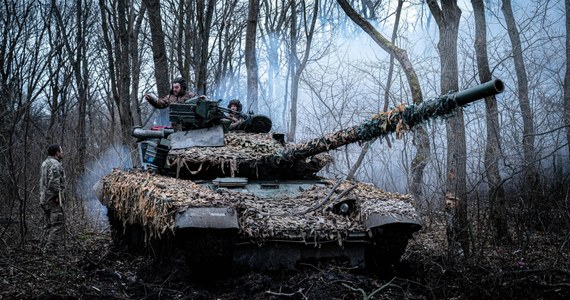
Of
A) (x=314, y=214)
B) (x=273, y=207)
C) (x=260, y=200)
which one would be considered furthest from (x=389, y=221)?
(x=260, y=200)

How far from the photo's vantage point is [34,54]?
29.6 ft

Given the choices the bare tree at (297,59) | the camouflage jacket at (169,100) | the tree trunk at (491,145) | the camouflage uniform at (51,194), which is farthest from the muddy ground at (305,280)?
the bare tree at (297,59)

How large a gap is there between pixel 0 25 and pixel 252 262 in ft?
17.2

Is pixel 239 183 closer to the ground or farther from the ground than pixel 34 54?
closer to the ground

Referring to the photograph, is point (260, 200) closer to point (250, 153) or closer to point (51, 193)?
point (250, 153)

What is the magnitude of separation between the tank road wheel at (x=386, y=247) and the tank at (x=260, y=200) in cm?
1

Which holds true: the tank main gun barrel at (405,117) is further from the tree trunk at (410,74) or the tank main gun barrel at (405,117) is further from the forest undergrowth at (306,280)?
the tree trunk at (410,74)

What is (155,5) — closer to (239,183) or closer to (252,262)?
(239,183)

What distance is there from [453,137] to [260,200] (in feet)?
10.1

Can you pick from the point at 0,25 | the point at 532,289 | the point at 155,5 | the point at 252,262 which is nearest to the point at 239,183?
the point at 252,262

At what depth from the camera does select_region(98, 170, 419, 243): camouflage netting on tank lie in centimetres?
660

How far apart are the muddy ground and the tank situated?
0.76ft

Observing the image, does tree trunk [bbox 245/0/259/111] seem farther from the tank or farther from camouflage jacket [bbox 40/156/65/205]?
the tank

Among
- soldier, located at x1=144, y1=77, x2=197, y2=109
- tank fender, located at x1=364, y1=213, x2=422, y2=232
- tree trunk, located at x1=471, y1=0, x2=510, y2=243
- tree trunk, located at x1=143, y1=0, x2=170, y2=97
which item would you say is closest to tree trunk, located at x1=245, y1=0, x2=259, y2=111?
tree trunk, located at x1=143, y1=0, x2=170, y2=97
